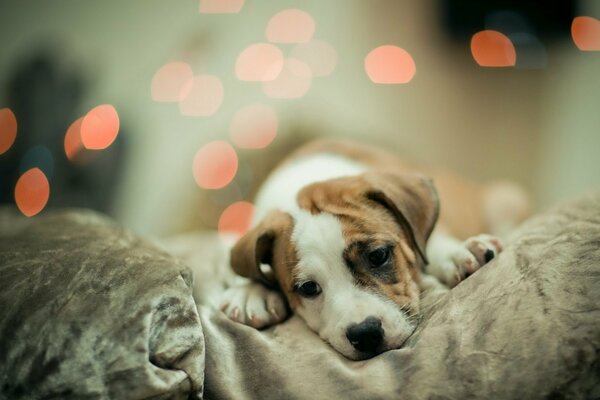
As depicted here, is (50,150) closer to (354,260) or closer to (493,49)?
(354,260)

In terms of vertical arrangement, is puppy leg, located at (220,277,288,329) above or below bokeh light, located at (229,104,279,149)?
below

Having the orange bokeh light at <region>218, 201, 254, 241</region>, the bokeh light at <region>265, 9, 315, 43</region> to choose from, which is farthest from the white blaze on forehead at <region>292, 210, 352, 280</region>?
the bokeh light at <region>265, 9, 315, 43</region>

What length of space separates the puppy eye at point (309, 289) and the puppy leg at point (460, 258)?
0.48 meters

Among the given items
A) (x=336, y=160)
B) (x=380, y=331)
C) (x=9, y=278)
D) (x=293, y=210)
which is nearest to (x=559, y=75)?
(x=336, y=160)

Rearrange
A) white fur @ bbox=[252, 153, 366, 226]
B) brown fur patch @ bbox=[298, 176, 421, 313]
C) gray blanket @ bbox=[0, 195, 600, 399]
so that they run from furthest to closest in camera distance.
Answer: white fur @ bbox=[252, 153, 366, 226] < brown fur patch @ bbox=[298, 176, 421, 313] < gray blanket @ bbox=[0, 195, 600, 399]

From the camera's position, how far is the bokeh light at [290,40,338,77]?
533 cm

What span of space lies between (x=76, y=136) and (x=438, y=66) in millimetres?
3240

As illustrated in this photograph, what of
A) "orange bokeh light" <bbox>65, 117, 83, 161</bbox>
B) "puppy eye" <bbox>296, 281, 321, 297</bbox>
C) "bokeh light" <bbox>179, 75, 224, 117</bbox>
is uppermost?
"bokeh light" <bbox>179, 75, 224, 117</bbox>

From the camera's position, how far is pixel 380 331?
186cm

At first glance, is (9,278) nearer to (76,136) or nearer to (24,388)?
(24,388)

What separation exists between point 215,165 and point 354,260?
10.2ft

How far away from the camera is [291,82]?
17.4 ft

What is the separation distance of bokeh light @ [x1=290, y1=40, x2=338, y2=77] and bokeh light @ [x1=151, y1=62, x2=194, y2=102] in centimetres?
104

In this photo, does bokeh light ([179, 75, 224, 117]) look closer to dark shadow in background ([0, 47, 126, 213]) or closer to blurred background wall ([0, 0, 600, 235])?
blurred background wall ([0, 0, 600, 235])
